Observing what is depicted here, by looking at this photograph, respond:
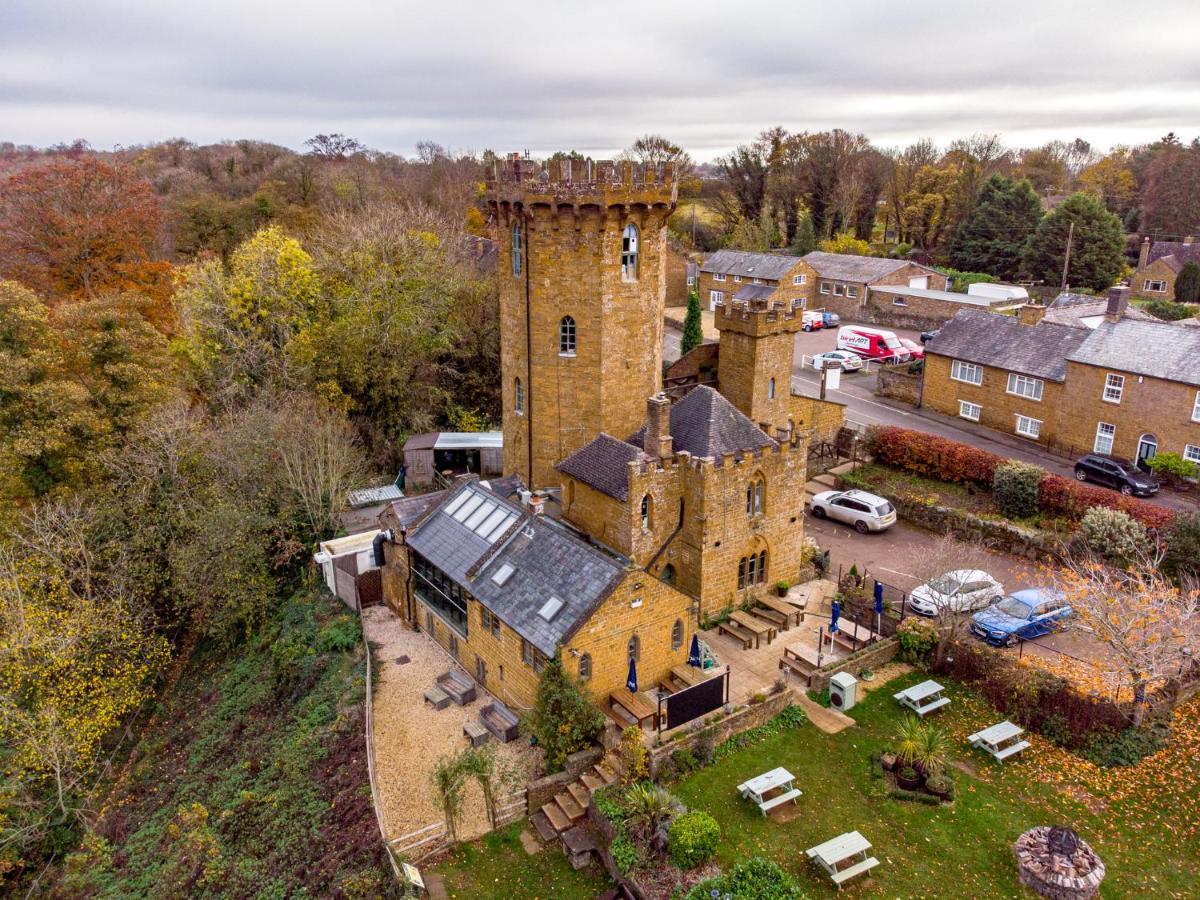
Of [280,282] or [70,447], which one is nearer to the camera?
[70,447]

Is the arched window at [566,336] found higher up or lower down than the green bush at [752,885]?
higher up

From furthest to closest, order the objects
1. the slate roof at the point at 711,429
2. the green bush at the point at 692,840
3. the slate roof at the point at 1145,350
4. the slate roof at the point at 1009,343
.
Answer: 1. the slate roof at the point at 1009,343
2. the slate roof at the point at 1145,350
3. the slate roof at the point at 711,429
4. the green bush at the point at 692,840

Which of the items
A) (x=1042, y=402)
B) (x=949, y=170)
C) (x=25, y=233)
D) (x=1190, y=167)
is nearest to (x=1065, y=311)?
(x=1042, y=402)

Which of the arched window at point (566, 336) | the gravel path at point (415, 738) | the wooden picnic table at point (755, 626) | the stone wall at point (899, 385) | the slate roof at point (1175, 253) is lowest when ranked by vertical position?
the gravel path at point (415, 738)

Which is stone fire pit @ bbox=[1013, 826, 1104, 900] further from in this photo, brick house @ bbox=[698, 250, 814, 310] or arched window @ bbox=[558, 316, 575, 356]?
brick house @ bbox=[698, 250, 814, 310]

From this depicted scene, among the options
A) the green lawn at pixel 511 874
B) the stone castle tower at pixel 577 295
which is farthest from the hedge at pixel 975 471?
the green lawn at pixel 511 874

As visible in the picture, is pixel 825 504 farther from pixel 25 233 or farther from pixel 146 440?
pixel 25 233

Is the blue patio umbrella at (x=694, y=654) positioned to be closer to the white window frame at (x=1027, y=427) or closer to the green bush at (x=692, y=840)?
the green bush at (x=692, y=840)

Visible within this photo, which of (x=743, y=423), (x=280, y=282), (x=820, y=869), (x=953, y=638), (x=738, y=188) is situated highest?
(x=738, y=188)
